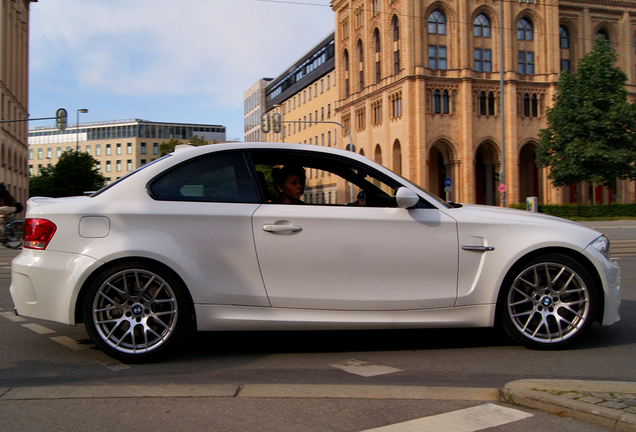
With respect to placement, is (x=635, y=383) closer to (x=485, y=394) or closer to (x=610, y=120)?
(x=485, y=394)

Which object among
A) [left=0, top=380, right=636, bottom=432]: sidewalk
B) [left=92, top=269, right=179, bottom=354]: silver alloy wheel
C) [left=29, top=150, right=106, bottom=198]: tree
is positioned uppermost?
→ [left=29, top=150, right=106, bottom=198]: tree

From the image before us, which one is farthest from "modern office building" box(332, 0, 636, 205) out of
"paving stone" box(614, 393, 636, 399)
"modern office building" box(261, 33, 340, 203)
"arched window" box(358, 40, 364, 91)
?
"paving stone" box(614, 393, 636, 399)

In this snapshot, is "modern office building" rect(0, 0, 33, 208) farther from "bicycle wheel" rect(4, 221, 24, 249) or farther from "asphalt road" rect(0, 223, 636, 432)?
"asphalt road" rect(0, 223, 636, 432)

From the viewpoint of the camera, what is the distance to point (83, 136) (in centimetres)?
13225

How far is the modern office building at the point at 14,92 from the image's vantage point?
50.3 m

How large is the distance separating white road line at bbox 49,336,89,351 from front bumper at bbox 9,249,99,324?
589 mm

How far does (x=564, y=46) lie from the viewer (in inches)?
2400

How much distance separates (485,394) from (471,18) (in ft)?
186

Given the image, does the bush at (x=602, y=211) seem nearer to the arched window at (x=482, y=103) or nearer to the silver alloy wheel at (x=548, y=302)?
the arched window at (x=482, y=103)

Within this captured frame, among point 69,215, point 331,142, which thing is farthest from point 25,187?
point 69,215

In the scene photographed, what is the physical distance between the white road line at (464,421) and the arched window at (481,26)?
5693 centimetres

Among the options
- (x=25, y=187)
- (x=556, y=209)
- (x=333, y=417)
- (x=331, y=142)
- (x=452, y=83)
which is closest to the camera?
(x=333, y=417)

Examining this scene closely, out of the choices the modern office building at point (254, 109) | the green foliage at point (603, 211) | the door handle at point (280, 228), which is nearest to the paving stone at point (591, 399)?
the door handle at point (280, 228)

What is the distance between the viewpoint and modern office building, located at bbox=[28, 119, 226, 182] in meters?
128
